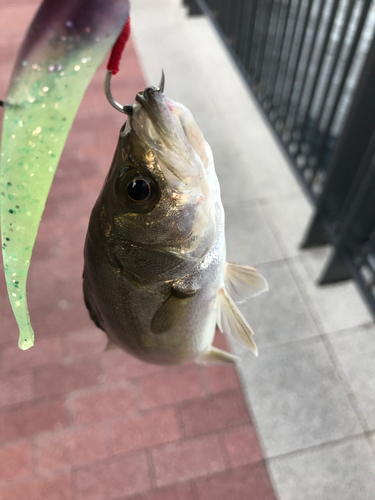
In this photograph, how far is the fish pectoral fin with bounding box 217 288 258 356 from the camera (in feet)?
3.48

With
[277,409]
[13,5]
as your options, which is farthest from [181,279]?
[13,5]

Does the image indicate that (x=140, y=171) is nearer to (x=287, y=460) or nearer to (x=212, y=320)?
(x=212, y=320)

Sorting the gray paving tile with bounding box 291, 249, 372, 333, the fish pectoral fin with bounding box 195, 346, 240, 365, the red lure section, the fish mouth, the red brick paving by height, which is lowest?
the red brick paving

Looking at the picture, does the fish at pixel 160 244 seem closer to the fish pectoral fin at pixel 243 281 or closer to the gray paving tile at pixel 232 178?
the fish pectoral fin at pixel 243 281

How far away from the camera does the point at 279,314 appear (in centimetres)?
263

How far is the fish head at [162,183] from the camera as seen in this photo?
731 mm

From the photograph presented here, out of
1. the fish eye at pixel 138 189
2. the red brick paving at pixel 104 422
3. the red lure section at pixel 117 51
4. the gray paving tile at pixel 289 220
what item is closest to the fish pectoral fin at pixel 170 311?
the fish eye at pixel 138 189

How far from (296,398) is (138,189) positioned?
1.96 m

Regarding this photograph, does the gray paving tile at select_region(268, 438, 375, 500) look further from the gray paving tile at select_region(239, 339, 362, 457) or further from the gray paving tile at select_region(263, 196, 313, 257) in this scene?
the gray paving tile at select_region(263, 196, 313, 257)

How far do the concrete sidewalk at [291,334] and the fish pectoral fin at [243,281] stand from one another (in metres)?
1.42

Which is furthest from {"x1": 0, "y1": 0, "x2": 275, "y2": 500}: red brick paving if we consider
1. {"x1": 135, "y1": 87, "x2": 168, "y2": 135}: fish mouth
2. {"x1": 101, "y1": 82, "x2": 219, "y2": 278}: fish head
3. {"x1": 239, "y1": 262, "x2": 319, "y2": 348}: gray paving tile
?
{"x1": 135, "y1": 87, "x2": 168, "y2": 135}: fish mouth

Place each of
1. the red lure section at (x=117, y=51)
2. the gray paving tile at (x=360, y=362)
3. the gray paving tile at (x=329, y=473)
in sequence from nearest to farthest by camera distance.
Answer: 1. the red lure section at (x=117, y=51)
2. the gray paving tile at (x=329, y=473)
3. the gray paving tile at (x=360, y=362)

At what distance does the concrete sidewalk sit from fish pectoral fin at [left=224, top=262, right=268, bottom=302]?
4.65 ft

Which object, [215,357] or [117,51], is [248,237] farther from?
[117,51]
